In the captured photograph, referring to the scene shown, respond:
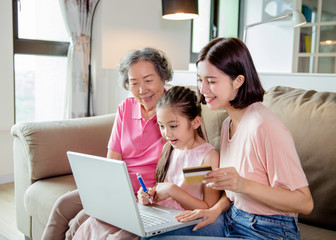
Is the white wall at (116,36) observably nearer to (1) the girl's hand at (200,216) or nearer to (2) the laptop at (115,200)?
(2) the laptop at (115,200)

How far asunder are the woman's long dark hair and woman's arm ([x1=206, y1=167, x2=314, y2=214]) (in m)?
0.25

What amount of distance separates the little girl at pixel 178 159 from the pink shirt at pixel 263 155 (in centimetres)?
11

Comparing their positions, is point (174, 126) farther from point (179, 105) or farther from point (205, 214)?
point (205, 214)

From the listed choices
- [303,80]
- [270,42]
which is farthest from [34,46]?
[270,42]

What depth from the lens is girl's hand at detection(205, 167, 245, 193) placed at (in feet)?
3.19

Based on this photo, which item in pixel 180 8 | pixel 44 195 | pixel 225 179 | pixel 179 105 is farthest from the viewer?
pixel 180 8

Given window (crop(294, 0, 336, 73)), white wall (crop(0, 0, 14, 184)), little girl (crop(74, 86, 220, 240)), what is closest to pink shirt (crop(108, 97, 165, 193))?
little girl (crop(74, 86, 220, 240))

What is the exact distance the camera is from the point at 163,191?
1.20 m

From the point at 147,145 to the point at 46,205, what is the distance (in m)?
0.57

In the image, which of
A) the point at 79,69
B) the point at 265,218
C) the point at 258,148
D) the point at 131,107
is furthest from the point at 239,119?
the point at 79,69

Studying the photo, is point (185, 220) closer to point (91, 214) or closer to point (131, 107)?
point (91, 214)

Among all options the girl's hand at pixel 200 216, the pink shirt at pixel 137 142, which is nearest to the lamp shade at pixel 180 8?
the pink shirt at pixel 137 142

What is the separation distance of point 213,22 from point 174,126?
11.6ft

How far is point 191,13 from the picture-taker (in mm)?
2943
